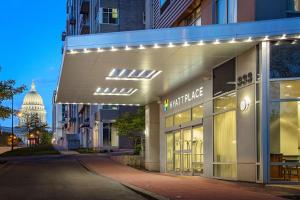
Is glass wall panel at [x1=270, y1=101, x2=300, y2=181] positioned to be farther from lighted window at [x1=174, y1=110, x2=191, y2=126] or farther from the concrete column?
the concrete column

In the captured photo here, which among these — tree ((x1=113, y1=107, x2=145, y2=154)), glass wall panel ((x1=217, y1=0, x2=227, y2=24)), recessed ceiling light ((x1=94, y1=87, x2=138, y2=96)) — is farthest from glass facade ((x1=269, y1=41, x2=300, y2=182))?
tree ((x1=113, y1=107, x2=145, y2=154))

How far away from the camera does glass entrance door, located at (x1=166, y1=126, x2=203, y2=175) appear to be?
26489 mm

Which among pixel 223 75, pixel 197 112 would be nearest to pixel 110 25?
pixel 197 112

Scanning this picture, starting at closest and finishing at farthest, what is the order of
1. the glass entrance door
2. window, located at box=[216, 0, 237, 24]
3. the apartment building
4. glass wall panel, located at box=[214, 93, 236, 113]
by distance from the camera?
glass wall panel, located at box=[214, 93, 236, 113] → window, located at box=[216, 0, 237, 24] → the glass entrance door → the apartment building

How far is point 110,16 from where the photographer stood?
75562 mm

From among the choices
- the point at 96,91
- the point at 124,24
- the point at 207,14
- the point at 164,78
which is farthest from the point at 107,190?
the point at 124,24

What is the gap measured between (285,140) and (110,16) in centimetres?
5949

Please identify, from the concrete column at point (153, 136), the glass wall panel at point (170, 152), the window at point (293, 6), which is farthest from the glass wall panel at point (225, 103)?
the concrete column at point (153, 136)

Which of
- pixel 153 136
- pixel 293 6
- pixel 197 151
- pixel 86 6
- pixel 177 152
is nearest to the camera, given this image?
pixel 293 6

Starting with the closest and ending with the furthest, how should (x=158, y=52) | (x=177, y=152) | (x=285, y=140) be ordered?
1. (x=285, y=140)
2. (x=158, y=52)
3. (x=177, y=152)

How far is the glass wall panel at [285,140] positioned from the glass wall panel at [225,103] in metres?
2.92

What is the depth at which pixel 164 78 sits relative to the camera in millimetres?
26656

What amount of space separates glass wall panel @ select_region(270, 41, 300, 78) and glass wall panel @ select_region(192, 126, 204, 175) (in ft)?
26.9

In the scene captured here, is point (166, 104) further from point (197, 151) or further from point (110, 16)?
point (110, 16)
